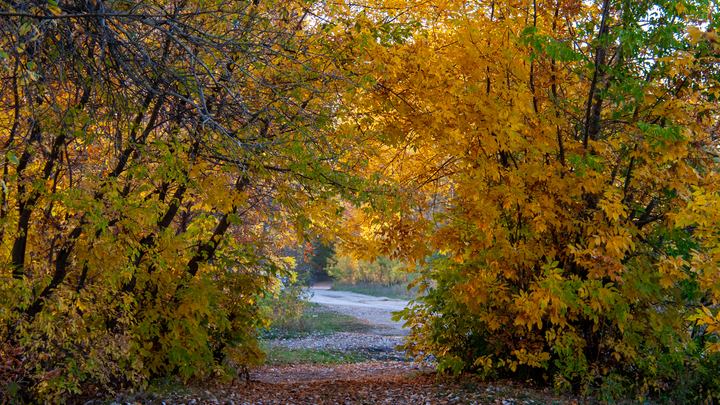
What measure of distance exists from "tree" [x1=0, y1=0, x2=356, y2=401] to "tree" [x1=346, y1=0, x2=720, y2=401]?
1082 mm

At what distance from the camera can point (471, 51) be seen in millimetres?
4840

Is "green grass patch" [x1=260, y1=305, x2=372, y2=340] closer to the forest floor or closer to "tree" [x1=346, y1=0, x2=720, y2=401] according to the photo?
the forest floor

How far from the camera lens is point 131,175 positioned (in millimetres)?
4613

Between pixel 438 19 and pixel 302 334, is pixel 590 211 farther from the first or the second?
pixel 302 334

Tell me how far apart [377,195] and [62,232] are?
9.86ft

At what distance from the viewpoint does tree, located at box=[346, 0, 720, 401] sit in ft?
14.4

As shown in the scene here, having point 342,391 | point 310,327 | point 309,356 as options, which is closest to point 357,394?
point 342,391

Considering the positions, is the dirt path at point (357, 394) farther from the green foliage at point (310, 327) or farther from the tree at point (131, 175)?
the green foliage at point (310, 327)

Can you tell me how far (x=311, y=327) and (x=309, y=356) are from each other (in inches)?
204

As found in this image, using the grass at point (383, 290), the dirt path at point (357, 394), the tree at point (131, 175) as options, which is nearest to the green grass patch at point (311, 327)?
the dirt path at point (357, 394)

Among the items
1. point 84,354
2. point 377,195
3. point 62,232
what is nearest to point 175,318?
point 84,354

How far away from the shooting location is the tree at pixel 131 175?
12.1ft

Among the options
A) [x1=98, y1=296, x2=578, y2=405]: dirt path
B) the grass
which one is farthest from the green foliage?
the grass

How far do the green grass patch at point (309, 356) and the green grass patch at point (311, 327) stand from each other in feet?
8.63
